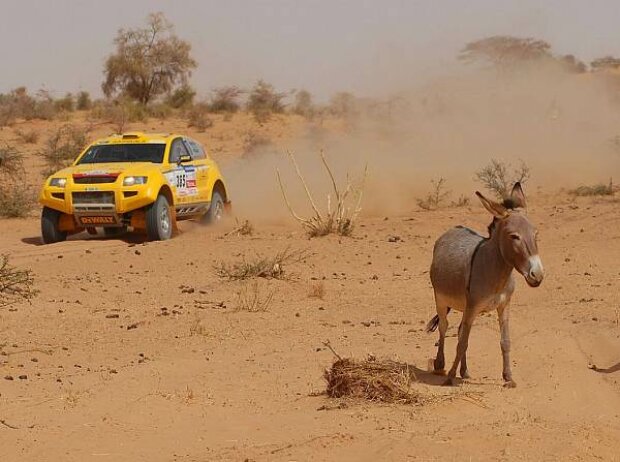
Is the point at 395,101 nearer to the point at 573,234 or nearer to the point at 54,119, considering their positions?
the point at 54,119

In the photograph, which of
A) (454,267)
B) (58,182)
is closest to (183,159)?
(58,182)

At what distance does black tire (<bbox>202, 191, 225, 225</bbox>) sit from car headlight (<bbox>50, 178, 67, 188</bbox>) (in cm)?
312

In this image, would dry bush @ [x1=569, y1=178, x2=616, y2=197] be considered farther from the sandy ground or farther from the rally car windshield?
the rally car windshield

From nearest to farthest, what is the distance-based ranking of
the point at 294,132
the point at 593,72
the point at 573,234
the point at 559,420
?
the point at 559,420, the point at 573,234, the point at 294,132, the point at 593,72

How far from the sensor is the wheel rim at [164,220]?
19.2m

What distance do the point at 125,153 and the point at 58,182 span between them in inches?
57.8

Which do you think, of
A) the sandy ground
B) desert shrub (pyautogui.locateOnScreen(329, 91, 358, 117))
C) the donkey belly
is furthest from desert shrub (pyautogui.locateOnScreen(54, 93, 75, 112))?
the donkey belly

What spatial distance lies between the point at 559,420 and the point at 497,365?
7.51 ft

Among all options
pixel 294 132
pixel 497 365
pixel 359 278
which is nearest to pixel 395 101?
pixel 294 132

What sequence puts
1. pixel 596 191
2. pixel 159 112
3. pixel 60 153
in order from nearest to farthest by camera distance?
pixel 596 191, pixel 60 153, pixel 159 112

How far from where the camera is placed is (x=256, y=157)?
33.9 meters

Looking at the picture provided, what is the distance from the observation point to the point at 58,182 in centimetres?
1923

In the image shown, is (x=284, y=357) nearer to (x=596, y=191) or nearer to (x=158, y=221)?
(x=158, y=221)

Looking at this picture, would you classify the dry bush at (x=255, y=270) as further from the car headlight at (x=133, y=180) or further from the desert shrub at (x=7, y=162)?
the desert shrub at (x=7, y=162)
